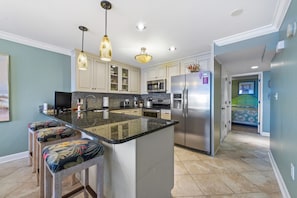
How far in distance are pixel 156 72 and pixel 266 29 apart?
9.34ft

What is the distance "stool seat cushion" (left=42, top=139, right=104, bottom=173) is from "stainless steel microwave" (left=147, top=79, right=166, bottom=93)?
324cm

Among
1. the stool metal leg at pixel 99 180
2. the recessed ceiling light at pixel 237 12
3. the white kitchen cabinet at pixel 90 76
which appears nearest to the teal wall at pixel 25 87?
the white kitchen cabinet at pixel 90 76

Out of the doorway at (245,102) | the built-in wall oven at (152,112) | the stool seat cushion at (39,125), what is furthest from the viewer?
the doorway at (245,102)

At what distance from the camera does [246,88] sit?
6.22 metres

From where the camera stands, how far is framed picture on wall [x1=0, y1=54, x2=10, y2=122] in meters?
2.38

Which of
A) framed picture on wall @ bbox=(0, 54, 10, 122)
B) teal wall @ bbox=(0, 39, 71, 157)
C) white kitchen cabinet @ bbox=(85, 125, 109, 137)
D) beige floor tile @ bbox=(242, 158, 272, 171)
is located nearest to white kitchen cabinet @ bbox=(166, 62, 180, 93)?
beige floor tile @ bbox=(242, 158, 272, 171)

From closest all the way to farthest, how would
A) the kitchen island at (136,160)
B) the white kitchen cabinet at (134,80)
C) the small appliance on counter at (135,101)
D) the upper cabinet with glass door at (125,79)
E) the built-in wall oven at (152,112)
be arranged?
the kitchen island at (136,160), the built-in wall oven at (152,112), the upper cabinet with glass door at (125,79), the white kitchen cabinet at (134,80), the small appliance on counter at (135,101)

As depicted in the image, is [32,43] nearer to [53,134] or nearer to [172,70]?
[53,134]

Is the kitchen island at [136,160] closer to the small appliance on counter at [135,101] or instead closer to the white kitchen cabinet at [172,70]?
the white kitchen cabinet at [172,70]

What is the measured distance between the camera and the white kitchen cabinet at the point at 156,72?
14.0ft

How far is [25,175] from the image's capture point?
2043 mm

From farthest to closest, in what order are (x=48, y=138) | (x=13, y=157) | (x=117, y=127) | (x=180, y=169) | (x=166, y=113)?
(x=166, y=113)
(x=13, y=157)
(x=180, y=169)
(x=48, y=138)
(x=117, y=127)

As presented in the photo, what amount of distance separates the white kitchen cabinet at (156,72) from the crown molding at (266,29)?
1.83 m

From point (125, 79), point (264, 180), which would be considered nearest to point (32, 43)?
point (125, 79)
